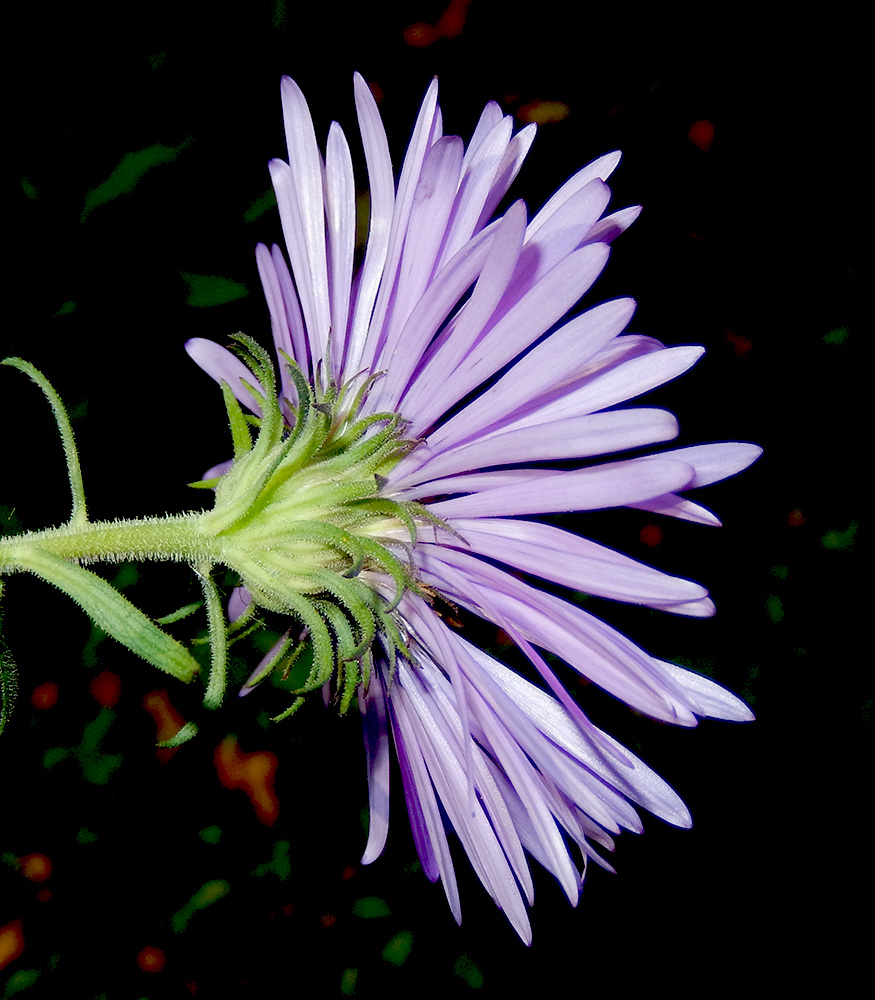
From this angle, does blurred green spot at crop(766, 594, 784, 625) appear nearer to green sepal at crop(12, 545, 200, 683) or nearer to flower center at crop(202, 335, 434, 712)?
flower center at crop(202, 335, 434, 712)

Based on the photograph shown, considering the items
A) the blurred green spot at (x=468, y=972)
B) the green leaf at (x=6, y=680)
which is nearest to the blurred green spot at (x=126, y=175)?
the green leaf at (x=6, y=680)

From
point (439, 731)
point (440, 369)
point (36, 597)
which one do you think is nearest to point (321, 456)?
point (440, 369)

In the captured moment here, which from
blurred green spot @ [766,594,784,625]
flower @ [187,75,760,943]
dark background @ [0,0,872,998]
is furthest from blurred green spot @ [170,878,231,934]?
blurred green spot @ [766,594,784,625]

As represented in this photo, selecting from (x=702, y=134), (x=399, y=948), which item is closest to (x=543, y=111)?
(x=702, y=134)

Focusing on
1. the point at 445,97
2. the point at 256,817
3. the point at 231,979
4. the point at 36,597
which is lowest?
the point at 231,979

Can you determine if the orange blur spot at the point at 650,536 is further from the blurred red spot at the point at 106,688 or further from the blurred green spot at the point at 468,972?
the blurred red spot at the point at 106,688

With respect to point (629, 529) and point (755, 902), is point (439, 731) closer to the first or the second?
point (629, 529)
